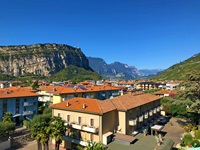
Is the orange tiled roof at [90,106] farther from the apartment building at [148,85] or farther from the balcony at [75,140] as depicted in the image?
the apartment building at [148,85]

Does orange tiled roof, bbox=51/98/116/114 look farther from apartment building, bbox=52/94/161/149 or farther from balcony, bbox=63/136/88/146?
balcony, bbox=63/136/88/146

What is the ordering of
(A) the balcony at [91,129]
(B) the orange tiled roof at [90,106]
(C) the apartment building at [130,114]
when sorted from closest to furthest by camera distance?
1. (A) the balcony at [91,129]
2. (B) the orange tiled roof at [90,106]
3. (C) the apartment building at [130,114]

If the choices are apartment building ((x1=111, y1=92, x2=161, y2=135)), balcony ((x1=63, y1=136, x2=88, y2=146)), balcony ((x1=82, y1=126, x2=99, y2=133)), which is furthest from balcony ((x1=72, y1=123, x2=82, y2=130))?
apartment building ((x1=111, y1=92, x2=161, y2=135))

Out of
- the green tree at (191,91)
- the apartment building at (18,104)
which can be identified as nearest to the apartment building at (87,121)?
Answer: the apartment building at (18,104)

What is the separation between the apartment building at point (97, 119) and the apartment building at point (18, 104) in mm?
16556

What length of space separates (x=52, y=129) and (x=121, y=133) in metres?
13.5

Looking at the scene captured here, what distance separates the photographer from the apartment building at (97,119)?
2964 cm

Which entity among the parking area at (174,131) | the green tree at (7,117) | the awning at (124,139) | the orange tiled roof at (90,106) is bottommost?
the parking area at (174,131)

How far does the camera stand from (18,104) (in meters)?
47.8

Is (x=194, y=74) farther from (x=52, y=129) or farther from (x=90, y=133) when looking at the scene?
(x=52, y=129)

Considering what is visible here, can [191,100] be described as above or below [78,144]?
above

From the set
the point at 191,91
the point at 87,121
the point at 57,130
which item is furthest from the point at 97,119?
the point at 191,91

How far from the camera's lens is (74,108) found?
32.6 m

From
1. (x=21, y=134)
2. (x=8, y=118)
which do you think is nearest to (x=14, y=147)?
(x=21, y=134)
